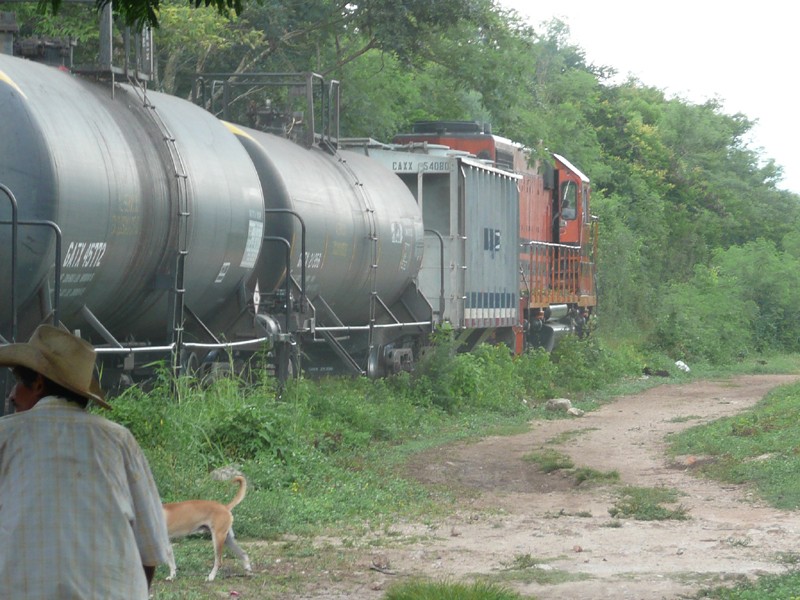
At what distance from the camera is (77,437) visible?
3895mm

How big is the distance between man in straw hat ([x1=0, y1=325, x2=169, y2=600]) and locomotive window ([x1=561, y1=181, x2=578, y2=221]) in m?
24.3

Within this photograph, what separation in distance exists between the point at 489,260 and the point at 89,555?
17.8m

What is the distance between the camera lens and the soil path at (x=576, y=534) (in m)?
7.84

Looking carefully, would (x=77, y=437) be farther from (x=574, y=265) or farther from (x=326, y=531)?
(x=574, y=265)

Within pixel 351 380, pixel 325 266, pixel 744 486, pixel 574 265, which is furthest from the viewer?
pixel 574 265

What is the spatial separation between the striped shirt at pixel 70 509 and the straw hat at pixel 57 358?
85 mm

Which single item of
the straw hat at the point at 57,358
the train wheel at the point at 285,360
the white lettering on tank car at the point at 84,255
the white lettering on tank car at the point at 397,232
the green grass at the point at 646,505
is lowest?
the green grass at the point at 646,505

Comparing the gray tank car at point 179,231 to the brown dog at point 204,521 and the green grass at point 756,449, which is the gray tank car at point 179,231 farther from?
the green grass at point 756,449

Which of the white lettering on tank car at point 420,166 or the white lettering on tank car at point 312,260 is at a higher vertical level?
the white lettering on tank car at point 420,166

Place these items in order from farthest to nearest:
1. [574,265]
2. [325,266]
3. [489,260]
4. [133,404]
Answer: [574,265]
[489,260]
[325,266]
[133,404]

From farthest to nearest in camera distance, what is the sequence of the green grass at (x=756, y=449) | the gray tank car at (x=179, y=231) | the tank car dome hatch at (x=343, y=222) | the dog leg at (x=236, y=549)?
the tank car dome hatch at (x=343, y=222), the green grass at (x=756, y=449), the gray tank car at (x=179, y=231), the dog leg at (x=236, y=549)

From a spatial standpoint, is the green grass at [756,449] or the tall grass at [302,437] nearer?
the tall grass at [302,437]

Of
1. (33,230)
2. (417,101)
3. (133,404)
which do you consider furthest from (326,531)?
(417,101)

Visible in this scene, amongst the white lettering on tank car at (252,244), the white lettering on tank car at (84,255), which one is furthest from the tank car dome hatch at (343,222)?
the white lettering on tank car at (84,255)
